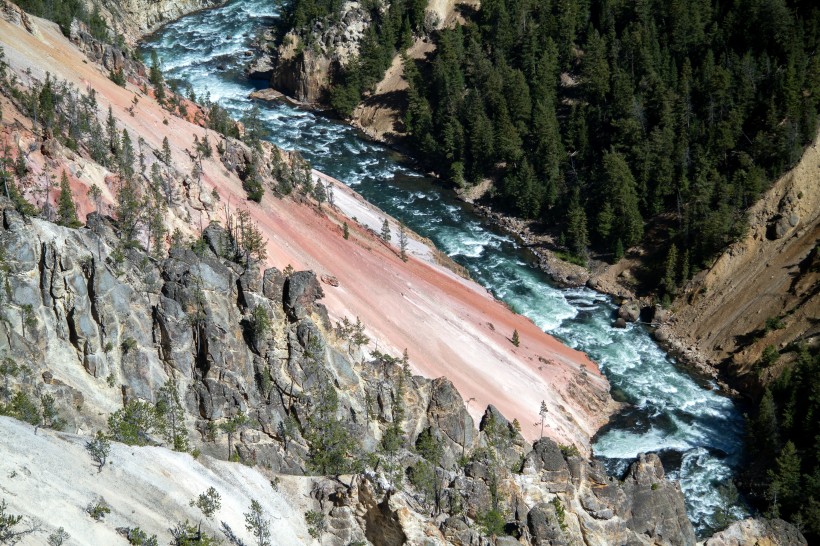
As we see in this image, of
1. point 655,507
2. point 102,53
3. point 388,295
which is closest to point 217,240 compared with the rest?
point 388,295

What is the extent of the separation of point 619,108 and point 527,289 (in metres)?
29.8

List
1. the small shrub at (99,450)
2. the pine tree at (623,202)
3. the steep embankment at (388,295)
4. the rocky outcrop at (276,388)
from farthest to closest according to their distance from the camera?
the pine tree at (623,202)
the steep embankment at (388,295)
the rocky outcrop at (276,388)
the small shrub at (99,450)

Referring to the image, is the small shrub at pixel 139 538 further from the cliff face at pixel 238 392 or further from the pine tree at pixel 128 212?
the pine tree at pixel 128 212

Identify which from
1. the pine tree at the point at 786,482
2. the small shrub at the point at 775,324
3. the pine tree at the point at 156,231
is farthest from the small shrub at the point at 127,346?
→ the small shrub at the point at 775,324

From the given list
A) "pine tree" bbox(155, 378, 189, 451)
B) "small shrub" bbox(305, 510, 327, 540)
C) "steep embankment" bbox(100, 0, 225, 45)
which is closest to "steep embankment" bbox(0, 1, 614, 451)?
"pine tree" bbox(155, 378, 189, 451)

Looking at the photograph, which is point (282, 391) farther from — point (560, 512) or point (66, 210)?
point (560, 512)

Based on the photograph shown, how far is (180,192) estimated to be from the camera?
239 ft

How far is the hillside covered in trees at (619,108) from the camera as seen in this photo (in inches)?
4031

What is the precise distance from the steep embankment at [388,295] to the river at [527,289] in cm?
358

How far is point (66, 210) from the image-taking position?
5850 cm

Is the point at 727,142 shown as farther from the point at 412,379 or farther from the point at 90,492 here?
the point at 90,492

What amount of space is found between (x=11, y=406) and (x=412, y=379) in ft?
87.8

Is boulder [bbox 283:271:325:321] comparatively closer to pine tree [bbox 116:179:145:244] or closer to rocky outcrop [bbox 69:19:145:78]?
pine tree [bbox 116:179:145:244]

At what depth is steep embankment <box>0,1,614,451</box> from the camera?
76.0 m
